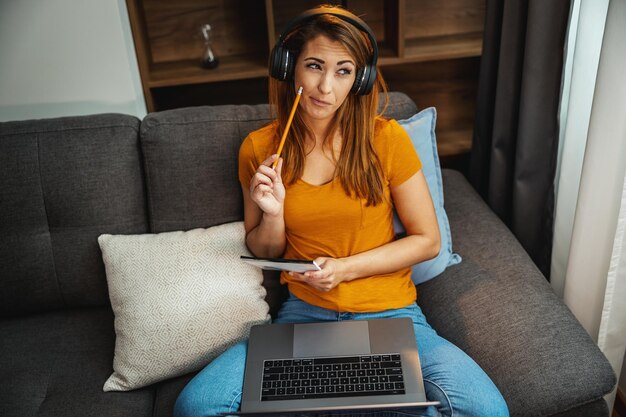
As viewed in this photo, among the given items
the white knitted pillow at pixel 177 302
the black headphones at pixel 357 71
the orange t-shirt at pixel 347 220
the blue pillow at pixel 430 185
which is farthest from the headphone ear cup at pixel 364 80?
the white knitted pillow at pixel 177 302

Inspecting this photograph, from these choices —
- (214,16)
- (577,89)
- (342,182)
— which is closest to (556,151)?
(577,89)

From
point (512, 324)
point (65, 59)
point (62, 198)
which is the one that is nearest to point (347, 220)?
point (512, 324)

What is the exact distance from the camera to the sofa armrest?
119 cm

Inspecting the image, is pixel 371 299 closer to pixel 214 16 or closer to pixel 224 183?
pixel 224 183

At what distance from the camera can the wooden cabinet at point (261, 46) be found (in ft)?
6.52

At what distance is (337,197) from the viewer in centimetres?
134

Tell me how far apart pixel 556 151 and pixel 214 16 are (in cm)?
124

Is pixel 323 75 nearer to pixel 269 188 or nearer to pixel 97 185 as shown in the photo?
pixel 269 188

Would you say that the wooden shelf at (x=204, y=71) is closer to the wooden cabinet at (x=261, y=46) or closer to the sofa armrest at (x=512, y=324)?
the wooden cabinet at (x=261, y=46)

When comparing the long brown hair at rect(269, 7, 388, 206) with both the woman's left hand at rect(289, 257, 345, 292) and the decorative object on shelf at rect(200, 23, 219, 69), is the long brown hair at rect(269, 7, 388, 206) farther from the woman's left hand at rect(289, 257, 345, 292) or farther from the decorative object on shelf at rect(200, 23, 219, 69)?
the decorative object on shelf at rect(200, 23, 219, 69)

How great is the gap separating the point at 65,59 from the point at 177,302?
91cm

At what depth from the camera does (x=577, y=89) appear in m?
1.45

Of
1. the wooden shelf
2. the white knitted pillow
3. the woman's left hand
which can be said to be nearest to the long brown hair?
the woman's left hand

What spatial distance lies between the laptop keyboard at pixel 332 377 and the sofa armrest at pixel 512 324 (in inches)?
9.3
